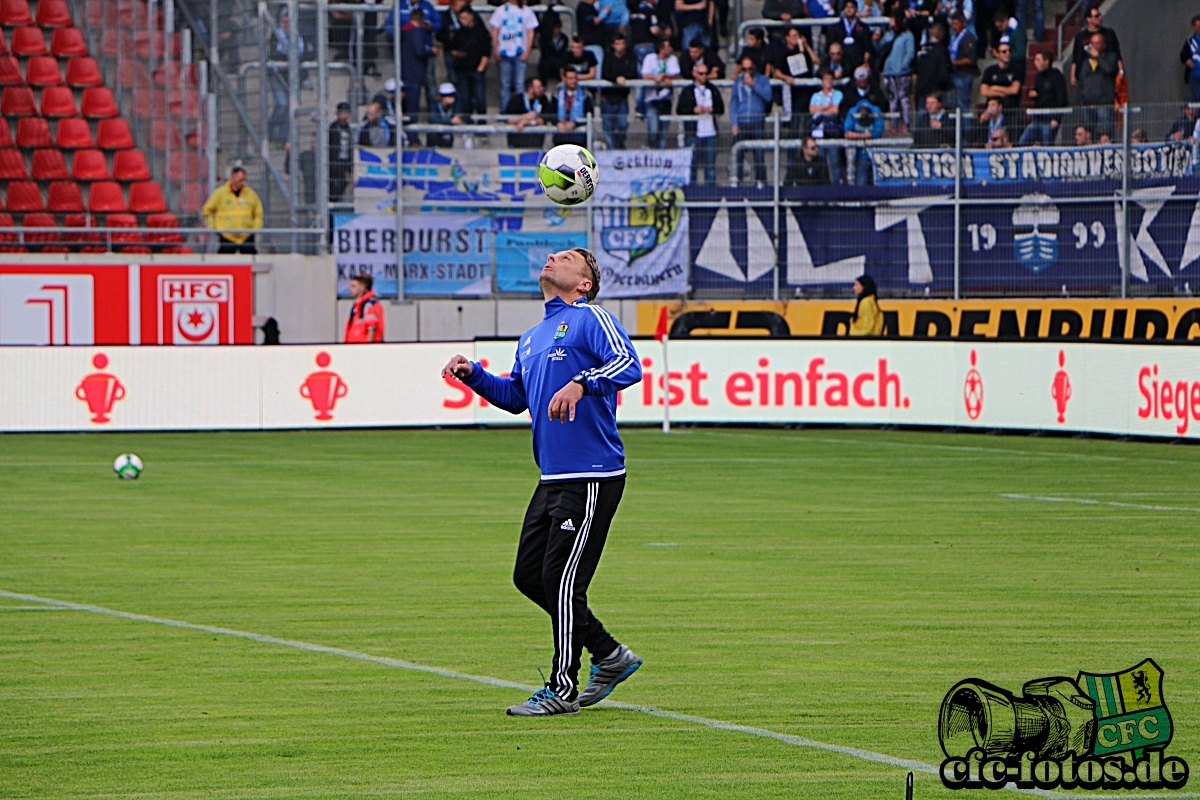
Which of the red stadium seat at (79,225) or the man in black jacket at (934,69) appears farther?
the man in black jacket at (934,69)

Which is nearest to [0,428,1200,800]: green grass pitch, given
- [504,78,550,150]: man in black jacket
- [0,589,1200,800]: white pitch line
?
[0,589,1200,800]: white pitch line

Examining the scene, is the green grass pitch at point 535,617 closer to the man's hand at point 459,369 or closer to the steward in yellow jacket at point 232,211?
the man's hand at point 459,369

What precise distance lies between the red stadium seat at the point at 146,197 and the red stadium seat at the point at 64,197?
2.99ft

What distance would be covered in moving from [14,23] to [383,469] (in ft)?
49.8

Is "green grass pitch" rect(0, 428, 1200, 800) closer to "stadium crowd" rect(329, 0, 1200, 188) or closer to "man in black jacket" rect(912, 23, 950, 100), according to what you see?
"stadium crowd" rect(329, 0, 1200, 188)

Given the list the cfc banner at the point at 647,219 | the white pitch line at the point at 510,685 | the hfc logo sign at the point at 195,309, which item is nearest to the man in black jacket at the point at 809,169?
the cfc banner at the point at 647,219

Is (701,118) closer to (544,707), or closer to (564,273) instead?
(564,273)

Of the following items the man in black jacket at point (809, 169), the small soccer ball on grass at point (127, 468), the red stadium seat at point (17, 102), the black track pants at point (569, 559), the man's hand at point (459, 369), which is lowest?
the small soccer ball on grass at point (127, 468)

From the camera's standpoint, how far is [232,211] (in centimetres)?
3178

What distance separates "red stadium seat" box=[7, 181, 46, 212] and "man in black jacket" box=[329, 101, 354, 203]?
4.82 meters

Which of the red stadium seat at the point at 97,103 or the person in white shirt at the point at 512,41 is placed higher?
the person in white shirt at the point at 512,41

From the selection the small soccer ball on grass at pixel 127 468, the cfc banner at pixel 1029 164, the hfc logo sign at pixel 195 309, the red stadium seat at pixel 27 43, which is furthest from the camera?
the red stadium seat at pixel 27 43

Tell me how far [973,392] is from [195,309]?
12.2 metres

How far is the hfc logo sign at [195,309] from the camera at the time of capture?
1227 inches
